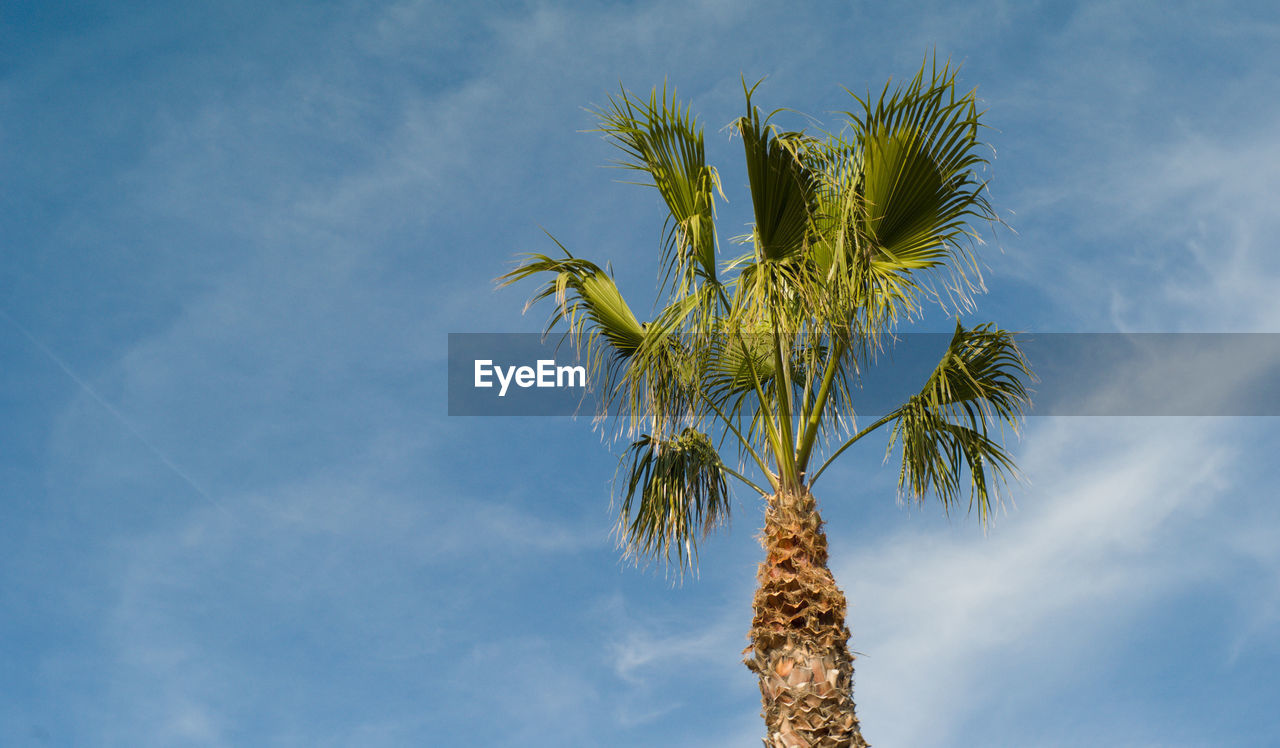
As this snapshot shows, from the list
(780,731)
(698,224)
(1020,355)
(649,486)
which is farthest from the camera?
(649,486)

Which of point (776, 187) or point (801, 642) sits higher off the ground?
point (776, 187)

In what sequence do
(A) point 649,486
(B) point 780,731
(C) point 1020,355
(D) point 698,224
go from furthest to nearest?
(A) point 649,486, (C) point 1020,355, (D) point 698,224, (B) point 780,731

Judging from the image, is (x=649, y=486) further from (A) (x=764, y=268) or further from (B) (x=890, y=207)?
(B) (x=890, y=207)

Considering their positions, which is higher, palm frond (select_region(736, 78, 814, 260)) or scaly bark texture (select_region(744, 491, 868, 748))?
palm frond (select_region(736, 78, 814, 260))

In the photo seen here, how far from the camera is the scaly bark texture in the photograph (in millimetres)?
7734

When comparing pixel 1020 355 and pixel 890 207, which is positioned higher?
pixel 890 207

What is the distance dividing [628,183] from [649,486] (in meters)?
2.70

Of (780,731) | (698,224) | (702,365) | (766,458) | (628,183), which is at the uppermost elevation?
(628,183)

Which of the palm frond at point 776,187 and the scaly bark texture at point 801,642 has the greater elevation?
the palm frond at point 776,187

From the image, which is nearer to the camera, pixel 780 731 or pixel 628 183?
pixel 780 731

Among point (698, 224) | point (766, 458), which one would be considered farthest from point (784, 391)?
point (698, 224)

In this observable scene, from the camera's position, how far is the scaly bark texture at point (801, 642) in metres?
7.73

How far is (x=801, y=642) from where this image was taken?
7.88 meters

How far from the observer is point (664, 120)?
856 centimetres
